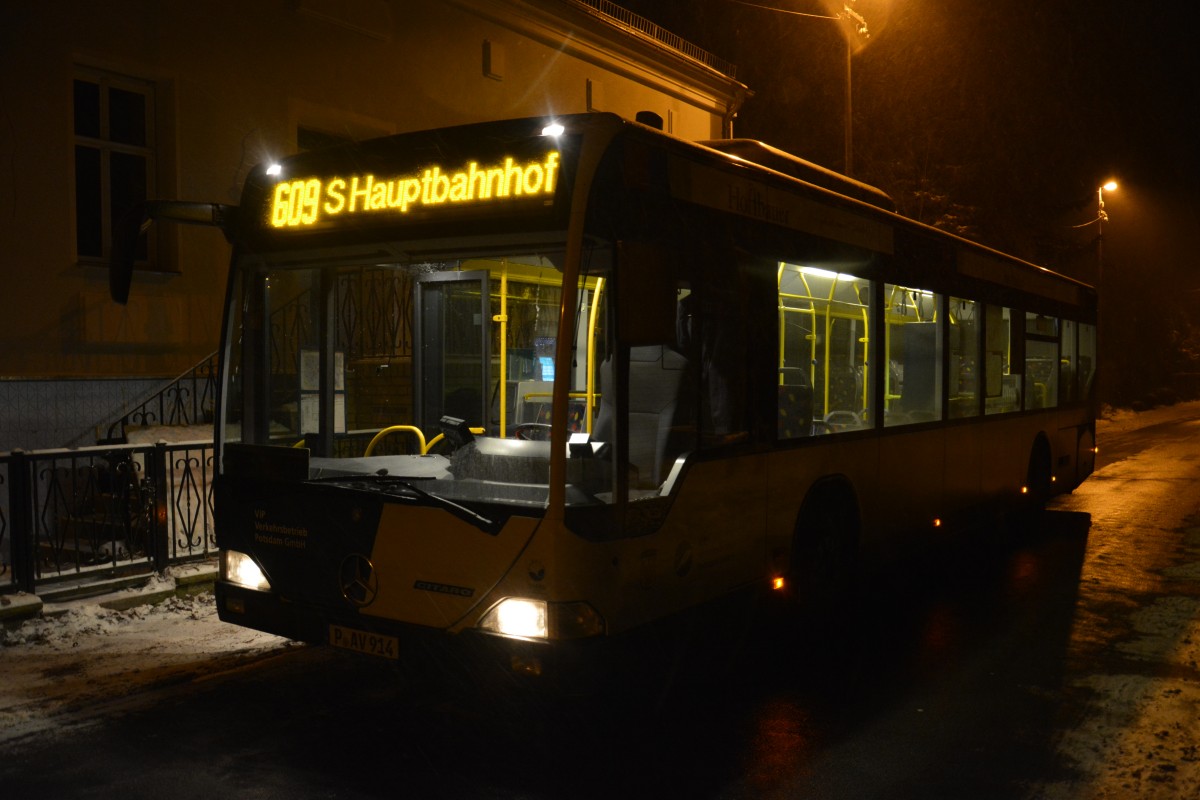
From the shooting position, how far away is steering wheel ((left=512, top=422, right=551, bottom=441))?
5.30 m

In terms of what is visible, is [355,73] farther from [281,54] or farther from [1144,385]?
[1144,385]

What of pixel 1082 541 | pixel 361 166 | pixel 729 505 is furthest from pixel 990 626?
pixel 361 166

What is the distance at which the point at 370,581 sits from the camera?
16.6 feet

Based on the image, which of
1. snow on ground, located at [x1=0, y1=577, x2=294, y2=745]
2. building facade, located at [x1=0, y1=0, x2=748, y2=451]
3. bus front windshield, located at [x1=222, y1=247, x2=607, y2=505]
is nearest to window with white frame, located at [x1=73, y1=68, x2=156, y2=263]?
building facade, located at [x1=0, y1=0, x2=748, y2=451]

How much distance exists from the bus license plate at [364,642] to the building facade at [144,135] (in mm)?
7071

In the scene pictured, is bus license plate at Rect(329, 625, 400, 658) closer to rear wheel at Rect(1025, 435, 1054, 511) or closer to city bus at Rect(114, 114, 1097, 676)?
city bus at Rect(114, 114, 1097, 676)

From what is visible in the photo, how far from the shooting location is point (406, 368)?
670 centimetres

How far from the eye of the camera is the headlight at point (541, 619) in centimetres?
460

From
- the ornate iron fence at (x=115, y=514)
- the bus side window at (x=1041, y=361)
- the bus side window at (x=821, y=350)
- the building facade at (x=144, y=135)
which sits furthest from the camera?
the bus side window at (x=1041, y=361)

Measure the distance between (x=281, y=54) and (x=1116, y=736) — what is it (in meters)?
12.6

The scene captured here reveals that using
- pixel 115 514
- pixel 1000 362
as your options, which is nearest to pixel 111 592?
pixel 115 514

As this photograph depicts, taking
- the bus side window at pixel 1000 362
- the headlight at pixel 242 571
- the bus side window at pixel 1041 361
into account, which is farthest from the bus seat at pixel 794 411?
the bus side window at pixel 1041 361

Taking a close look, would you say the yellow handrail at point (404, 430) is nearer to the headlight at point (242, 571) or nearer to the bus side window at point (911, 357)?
the headlight at point (242, 571)

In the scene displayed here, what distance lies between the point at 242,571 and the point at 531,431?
5.64 ft
